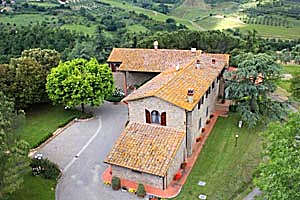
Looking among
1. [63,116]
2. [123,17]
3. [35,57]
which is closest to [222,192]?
[63,116]

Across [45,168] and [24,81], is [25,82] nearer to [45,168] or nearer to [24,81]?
[24,81]

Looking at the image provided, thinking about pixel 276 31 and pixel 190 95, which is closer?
pixel 190 95

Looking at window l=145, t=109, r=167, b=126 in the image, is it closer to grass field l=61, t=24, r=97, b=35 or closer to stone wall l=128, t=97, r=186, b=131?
stone wall l=128, t=97, r=186, b=131

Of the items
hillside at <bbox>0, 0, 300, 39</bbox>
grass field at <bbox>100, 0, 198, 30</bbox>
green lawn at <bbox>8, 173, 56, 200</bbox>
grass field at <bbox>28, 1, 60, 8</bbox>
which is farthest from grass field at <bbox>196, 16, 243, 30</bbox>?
green lawn at <bbox>8, 173, 56, 200</bbox>

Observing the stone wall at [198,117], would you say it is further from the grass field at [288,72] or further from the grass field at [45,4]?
the grass field at [45,4]

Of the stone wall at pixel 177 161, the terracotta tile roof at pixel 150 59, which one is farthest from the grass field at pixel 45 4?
the stone wall at pixel 177 161

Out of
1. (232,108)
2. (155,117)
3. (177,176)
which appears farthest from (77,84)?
(232,108)
